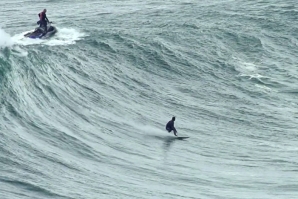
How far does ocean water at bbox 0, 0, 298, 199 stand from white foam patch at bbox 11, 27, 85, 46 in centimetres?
17

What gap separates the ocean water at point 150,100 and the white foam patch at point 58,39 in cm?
17

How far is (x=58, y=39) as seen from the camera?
226ft

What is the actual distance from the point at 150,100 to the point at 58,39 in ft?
44.4

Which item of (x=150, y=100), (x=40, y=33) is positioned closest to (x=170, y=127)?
(x=150, y=100)

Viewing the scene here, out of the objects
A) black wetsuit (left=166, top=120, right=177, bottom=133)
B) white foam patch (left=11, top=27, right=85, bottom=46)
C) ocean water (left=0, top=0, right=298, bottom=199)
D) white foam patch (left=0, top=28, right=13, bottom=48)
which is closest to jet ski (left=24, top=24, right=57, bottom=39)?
white foam patch (left=11, top=27, right=85, bottom=46)

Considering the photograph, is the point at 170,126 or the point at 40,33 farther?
the point at 40,33

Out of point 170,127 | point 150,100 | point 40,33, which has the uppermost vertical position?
point 40,33

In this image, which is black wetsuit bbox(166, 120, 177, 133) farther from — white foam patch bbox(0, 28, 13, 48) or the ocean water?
white foam patch bbox(0, 28, 13, 48)

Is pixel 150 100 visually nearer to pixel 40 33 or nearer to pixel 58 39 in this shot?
pixel 58 39

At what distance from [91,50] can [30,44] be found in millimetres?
5731

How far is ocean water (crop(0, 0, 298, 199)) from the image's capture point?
41.2m

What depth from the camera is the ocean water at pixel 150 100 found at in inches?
1623

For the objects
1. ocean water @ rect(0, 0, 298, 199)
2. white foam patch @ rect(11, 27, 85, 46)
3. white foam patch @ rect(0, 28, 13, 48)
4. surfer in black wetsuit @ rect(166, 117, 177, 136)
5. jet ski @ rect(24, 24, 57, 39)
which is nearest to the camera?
ocean water @ rect(0, 0, 298, 199)

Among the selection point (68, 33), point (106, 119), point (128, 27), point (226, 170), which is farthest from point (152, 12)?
point (226, 170)
